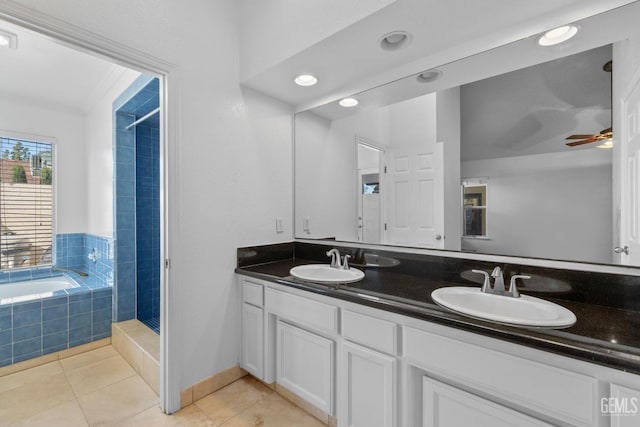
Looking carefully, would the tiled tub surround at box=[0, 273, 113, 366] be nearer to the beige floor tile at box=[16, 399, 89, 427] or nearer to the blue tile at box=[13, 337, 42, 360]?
the blue tile at box=[13, 337, 42, 360]

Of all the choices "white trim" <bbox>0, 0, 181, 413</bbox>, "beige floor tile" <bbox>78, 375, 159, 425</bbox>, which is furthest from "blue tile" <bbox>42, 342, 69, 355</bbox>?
"white trim" <bbox>0, 0, 181, 413</bbox>

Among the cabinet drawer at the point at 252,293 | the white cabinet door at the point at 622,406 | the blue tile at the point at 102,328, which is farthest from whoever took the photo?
the blue tile at the point at 102,328

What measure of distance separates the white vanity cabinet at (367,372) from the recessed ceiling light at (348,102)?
144 cm

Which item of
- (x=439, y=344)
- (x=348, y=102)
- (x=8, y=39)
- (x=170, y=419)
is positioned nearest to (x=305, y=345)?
(x=439, y=344)

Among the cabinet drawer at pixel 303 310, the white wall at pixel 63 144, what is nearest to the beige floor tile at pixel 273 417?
the cabinet drawer at pixel 303 310

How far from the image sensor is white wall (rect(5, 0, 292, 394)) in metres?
1.67

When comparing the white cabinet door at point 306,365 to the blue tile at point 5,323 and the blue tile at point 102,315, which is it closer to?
the blue tile at point 102,315

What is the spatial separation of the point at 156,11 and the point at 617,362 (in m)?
2.46

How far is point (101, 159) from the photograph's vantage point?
319 centimetres

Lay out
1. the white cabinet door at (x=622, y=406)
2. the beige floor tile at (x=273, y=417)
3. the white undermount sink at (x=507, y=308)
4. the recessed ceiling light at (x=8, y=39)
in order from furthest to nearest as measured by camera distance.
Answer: the recessed ceiling light at (x=8, y=39)
the beige floor tile at (x=273, y=417)
the white undermount sink at (x=507, y=308)
the white cabinet door at (x=622, y=406)

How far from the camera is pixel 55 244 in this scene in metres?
3.39

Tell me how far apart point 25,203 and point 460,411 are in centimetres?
451

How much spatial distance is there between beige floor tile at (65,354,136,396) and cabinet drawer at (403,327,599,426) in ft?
7.07

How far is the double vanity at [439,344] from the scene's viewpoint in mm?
851
